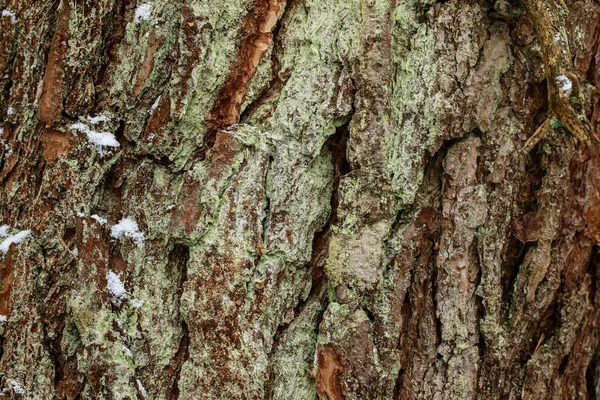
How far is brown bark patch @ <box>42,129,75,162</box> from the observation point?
1300 mm

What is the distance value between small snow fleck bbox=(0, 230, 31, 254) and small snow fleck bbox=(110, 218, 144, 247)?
233 mm

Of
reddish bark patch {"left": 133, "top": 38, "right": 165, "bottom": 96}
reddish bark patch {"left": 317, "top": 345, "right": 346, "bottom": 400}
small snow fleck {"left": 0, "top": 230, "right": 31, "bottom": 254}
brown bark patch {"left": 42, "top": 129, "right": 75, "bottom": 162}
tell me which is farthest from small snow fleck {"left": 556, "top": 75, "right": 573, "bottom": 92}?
small snow fleck {"left": 0, "top": 230, "right": 31, "bottom": 254}

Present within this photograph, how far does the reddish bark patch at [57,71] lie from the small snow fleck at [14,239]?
292mm

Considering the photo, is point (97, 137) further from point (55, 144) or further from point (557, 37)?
point (557, 37)

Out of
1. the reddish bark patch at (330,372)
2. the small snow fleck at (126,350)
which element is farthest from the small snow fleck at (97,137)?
the reddish bark patch at (330,372)

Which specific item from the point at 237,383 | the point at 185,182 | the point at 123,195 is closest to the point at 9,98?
the point at 123,195

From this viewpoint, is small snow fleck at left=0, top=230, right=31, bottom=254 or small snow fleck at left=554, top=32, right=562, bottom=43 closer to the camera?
small snow fleck at left=554, top=32, right=562, bottom=43

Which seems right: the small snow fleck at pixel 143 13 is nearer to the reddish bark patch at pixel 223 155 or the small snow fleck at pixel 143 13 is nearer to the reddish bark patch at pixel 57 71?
the reddish bark patch at pixel 57 71

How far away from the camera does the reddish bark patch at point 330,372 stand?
48.6 inches

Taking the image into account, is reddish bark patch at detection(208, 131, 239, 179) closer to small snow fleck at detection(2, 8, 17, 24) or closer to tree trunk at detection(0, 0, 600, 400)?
tree trunk at detection(0, 0, 600, 400)

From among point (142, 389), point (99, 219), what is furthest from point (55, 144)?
point (142, 389)

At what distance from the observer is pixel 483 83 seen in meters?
1.26

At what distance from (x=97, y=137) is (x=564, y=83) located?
3.76 ft

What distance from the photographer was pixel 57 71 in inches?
50.8
